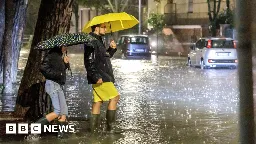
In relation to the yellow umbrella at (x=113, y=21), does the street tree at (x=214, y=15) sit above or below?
below

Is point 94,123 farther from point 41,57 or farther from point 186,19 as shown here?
point 186,19

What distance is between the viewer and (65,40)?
29.9ft

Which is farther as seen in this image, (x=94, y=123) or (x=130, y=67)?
(x=130, y=67)

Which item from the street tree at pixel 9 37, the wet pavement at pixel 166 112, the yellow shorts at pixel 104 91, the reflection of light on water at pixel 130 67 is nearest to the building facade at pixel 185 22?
the reflection of light on water at pixel 130 67

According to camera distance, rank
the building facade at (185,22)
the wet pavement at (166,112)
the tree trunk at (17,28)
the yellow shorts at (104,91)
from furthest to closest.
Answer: the building facade at (185,22), the tree trunk at (17,28), the yellow shorts at (104,91), the wet pavement at (166,112)

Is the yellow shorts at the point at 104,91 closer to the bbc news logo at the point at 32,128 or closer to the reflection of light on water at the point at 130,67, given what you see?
the bbc news logo at the point at 32,128

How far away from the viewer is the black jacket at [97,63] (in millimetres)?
9297

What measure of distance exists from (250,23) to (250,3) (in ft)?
0.31

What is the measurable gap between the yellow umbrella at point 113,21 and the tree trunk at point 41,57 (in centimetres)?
44

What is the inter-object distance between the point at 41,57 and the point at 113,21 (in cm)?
136

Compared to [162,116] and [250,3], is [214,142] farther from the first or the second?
[250,3]

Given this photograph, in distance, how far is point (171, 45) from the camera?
53406 millimetres

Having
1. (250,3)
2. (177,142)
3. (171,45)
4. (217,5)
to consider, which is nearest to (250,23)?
(250,3)

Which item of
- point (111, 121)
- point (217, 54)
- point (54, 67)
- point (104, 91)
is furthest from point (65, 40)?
point (217, 54)
